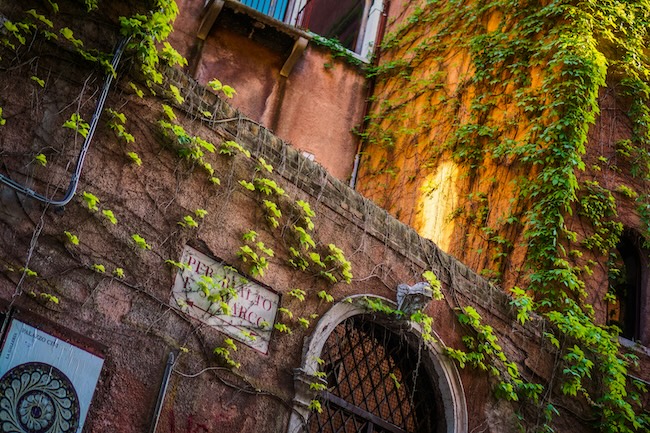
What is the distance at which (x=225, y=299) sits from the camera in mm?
6730

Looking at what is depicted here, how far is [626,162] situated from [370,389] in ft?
17.9

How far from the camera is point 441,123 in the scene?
1219cm

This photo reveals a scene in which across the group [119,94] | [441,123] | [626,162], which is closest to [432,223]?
[441,123]

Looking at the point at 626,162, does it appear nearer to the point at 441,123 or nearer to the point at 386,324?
the point at 441,123

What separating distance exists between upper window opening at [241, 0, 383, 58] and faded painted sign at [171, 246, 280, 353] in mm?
6987

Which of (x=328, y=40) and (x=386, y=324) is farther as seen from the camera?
(x=328, y=40)

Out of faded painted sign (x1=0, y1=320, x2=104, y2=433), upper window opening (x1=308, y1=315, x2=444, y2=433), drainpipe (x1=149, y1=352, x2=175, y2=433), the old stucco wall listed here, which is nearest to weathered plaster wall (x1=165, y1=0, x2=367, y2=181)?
the old stucco wall

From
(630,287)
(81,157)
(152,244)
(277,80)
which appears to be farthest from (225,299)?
(277,80)

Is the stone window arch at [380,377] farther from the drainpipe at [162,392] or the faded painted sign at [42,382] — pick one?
the faded painted sign at [42,382]

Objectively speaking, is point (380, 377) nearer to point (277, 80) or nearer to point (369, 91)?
point (277, 80)

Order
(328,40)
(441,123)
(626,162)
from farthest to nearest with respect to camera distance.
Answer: (328,40) < (441,123) < (626,162)

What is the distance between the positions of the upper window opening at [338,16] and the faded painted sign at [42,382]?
8.26 metres

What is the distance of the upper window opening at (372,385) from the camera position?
748cm

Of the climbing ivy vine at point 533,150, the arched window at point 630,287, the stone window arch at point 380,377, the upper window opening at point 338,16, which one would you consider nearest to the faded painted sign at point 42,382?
the stone window arch at point 380,377
